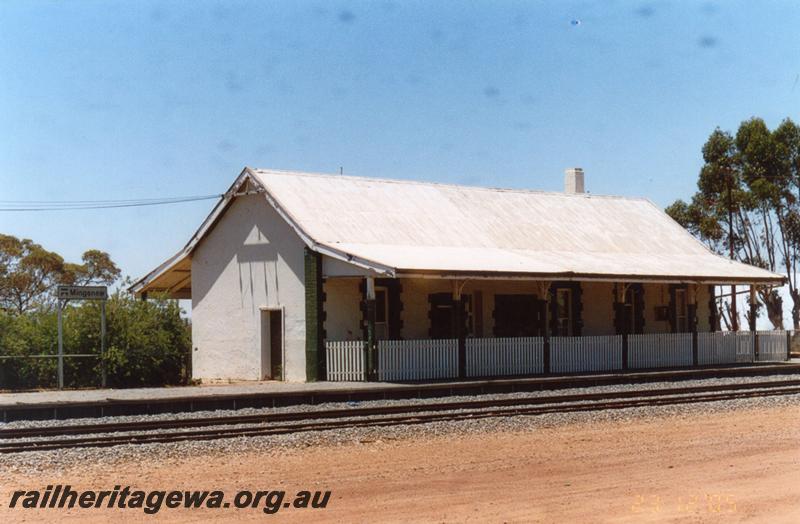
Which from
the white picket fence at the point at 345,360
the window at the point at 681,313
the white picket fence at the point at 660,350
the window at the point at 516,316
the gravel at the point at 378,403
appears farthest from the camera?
the window at the point at 681,313

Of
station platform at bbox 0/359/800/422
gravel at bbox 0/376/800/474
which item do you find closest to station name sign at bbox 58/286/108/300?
station platform at bbox 0/359/800/422

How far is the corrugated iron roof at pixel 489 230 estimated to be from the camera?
87.6 ft

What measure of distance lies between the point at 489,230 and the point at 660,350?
556 centimetres

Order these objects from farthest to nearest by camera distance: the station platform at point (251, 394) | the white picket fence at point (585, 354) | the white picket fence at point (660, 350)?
the white picket fence at point (660, 350) < the white picket fence at point (585, 354) < the station platform at point (251, 394)

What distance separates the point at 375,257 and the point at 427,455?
11051 mm

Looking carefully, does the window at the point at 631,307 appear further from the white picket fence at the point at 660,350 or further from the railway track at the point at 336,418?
the railway track at the point at 336,418

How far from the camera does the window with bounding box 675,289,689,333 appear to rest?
33.9 m

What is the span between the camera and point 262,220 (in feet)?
90.8

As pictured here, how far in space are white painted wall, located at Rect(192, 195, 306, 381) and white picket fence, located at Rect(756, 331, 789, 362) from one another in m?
14.8

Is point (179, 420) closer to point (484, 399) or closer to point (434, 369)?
point (484, 399)

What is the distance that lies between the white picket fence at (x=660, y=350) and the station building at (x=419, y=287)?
52 millimetres

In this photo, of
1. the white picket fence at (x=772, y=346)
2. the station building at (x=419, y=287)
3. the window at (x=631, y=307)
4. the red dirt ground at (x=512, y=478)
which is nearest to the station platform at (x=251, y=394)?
the station building at (x=419, y=287)

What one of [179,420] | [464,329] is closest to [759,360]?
[464,329]

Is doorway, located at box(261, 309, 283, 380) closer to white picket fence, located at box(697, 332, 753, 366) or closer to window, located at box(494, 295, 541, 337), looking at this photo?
window, located at box(494, 295, 541, 337)
